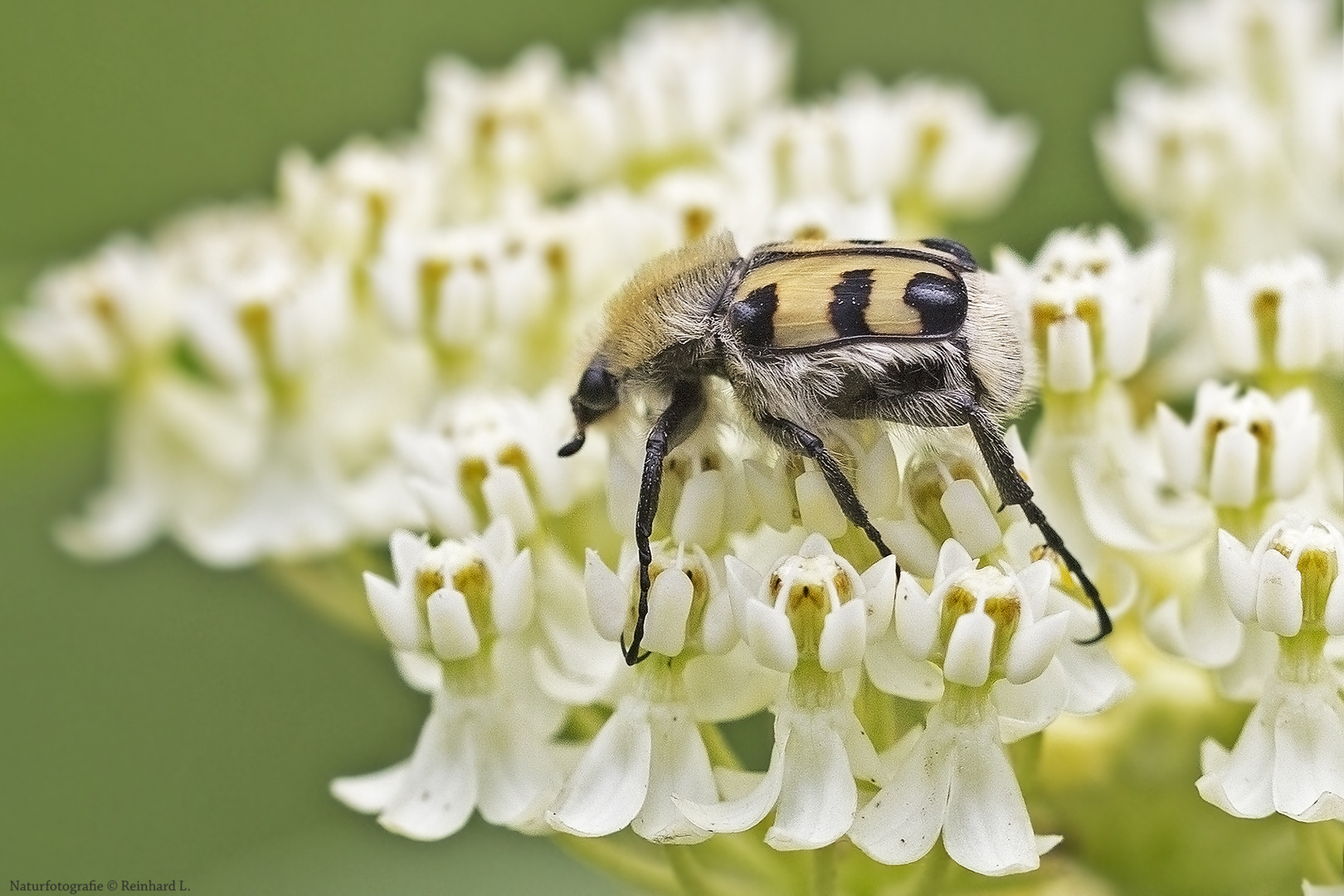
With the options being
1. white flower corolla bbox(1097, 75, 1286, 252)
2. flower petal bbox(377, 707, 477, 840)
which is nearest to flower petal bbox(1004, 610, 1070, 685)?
flower petal bbox(377, 707, 477, 840)

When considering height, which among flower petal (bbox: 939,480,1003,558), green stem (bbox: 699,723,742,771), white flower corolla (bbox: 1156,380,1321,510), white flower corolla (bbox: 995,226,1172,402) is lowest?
green stem (bbox: 699,723,742,771)

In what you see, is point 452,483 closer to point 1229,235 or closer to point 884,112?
point 884,112

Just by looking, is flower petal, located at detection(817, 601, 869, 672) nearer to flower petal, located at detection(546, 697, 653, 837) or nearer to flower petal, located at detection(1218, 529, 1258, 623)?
flower petal, located at detection(546, 697, 653, 837)

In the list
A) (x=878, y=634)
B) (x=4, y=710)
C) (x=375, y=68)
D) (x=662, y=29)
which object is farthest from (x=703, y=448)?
(x=375, y=68)

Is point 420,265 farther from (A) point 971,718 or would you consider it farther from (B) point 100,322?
(A) point 971,718

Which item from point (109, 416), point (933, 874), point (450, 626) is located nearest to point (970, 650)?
point (933, 874)
